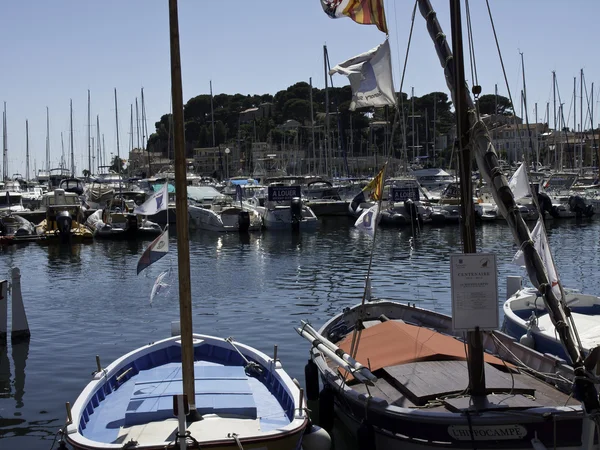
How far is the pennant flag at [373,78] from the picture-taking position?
13086 mm

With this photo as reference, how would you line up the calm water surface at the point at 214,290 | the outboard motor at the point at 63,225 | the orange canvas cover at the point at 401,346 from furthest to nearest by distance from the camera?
1. the outboard motor at the point at 63,225
2. the calm water surface at the point at 214,290
3. the orange canvas cover at the point at 401,346

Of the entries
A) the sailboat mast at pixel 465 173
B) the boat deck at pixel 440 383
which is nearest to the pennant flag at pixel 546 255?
the sailboat mast at pixel 465 173

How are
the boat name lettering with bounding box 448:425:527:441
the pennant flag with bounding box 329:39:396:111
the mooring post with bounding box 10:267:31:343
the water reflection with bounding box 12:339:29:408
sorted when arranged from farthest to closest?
the mooring post with bounding box 10:267:31:343 → the water reflection with bounding box 12:339:29:408 → the pennant flag with bounding box 329:39:396:111 → the boat name lettering with bounding box 448:425:527:441

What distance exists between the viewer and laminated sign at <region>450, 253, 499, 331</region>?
10.5 m

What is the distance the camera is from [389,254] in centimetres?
3997

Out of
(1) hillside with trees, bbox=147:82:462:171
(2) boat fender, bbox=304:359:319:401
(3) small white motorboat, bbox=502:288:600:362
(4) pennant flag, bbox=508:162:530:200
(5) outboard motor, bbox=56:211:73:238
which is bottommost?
(2) boat fender, bbox=304:359:319:401

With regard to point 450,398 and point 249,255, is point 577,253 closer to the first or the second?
point 249,255

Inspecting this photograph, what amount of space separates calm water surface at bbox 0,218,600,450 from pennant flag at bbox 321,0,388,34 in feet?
19.2

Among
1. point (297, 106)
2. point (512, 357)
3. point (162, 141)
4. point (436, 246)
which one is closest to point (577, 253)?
point (436, 246)

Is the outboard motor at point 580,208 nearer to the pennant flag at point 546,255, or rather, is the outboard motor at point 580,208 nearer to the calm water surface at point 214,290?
the calm water surface at point 214,290

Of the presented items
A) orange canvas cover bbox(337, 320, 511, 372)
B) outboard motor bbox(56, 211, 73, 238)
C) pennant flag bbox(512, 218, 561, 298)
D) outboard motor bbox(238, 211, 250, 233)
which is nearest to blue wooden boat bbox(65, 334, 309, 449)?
orange canvas cover bbox(337, 320, 511, 372)

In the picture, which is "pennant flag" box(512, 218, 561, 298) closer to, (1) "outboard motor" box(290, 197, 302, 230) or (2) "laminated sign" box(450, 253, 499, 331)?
(2) "laminated sign" box(450, 253, 499, 331)

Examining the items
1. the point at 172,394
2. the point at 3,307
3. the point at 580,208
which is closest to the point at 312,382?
the point at 172,394

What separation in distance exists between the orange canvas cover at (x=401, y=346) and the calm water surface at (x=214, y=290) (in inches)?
117
